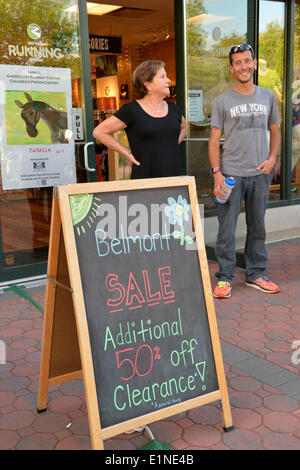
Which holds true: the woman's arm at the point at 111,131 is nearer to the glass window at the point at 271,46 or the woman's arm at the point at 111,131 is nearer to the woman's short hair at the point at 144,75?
the woman's short hair at the point at 144,75

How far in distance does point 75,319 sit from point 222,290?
225 cm

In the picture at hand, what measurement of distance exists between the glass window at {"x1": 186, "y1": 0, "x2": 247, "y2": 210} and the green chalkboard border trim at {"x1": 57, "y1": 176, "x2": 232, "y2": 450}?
3.90 m

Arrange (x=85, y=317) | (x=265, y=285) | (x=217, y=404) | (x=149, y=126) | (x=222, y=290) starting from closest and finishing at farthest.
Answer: (x=85, y=317), (x=217, y=404), (x=149, y=126), (x=222, y=290), (x=265, y=285)

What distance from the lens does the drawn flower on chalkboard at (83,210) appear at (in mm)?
2273

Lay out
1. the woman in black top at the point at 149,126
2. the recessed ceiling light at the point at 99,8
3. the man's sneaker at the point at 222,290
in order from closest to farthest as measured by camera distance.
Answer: the woman in black top at the point at 149,126
the man's sneaker at the point at 222,290
the recessed ceiling light at the point at 99,8

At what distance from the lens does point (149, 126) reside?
3.65 meters

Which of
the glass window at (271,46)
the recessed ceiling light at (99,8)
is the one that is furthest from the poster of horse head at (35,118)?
the recessed ceiling light at (99,8)

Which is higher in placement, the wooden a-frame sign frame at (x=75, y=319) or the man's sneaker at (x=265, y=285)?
the wooden a-frame sign frame at (x=75, y=319)

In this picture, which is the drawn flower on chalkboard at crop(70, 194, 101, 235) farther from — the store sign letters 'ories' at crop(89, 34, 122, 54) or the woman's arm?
the store sign letters 'ories' at crop(89, 34, 122, 54)

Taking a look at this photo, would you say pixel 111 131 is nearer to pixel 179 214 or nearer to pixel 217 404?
pixel 179 214

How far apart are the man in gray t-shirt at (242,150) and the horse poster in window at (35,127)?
1.57 m

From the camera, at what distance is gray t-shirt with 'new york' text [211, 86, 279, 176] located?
4.42m

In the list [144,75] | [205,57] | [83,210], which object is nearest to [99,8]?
[205,57]

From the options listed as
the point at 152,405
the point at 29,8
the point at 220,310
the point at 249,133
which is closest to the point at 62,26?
the point at 29,8
